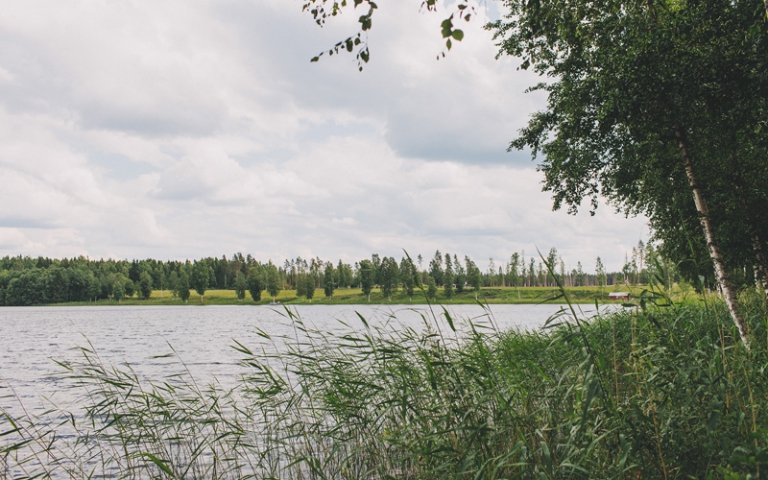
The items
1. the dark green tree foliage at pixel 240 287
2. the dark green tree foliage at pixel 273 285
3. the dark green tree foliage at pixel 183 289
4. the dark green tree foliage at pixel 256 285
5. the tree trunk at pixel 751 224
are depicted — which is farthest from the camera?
the dark green tree foliage at pixel 183 289

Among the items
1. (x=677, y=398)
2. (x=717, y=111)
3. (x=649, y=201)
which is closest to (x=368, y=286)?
(x=649, y=201)

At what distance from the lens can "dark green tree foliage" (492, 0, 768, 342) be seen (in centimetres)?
1014

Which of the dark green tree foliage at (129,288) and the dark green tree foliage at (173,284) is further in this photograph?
the dark green tree foliage at (129,288)

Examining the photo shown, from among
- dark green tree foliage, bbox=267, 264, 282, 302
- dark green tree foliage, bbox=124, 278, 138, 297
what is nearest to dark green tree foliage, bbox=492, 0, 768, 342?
dark green tree foliage, bbox=267, 264, 282, 302

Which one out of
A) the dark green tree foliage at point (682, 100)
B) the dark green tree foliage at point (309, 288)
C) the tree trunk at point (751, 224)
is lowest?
the dark green tree foliage at point (309, 288)

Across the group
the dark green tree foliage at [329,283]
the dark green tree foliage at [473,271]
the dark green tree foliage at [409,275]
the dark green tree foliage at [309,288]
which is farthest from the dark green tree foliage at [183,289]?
the dark green tree foliage at [409,275]

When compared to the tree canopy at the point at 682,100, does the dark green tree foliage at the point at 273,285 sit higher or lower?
lower

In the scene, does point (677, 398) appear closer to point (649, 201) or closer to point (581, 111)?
point (581, 111)

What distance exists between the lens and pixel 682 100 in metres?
10.9

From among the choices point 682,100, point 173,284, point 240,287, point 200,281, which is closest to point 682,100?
point 682,100

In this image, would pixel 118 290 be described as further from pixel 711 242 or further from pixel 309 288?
pixel 711 242

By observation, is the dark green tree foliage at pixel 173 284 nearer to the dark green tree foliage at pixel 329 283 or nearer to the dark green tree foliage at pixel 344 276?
the dark green tree foliage at pixel 329 283

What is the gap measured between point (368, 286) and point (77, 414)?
3284 inches

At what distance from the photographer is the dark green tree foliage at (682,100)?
10.1m
